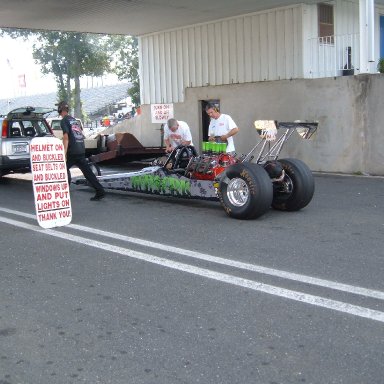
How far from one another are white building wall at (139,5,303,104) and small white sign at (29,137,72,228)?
8481 millimetres

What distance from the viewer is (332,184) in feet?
38.2

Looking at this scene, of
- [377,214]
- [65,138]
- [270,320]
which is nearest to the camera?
[270,320]

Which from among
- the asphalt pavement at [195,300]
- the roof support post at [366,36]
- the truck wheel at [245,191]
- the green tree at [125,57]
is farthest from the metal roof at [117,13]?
the green tree at [125,57]

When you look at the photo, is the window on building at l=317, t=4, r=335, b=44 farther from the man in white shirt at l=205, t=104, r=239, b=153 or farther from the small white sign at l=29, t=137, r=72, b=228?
the small white sign at l=29, t=137, r=72, b=228

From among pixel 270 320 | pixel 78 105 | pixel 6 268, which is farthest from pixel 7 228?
pixel 78 105

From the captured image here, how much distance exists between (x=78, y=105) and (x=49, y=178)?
2556cm

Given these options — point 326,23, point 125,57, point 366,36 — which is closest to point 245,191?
point 366,36

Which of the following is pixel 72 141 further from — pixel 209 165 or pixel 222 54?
pixel 222 54

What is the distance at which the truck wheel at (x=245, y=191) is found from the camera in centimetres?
755

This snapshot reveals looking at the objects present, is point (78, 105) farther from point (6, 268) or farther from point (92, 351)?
point (92, 351)

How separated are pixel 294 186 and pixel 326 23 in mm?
8466

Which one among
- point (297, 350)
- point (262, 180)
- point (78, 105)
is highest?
point (78, 105)

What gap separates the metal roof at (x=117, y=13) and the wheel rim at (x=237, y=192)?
7.54 meters

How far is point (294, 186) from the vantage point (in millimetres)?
8125
